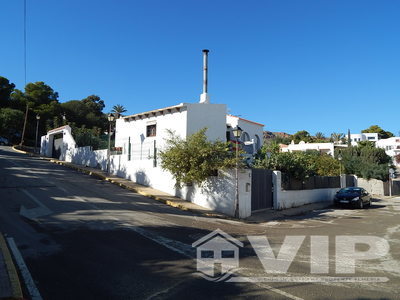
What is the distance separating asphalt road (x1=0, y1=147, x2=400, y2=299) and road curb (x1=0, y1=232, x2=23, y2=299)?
30 cm

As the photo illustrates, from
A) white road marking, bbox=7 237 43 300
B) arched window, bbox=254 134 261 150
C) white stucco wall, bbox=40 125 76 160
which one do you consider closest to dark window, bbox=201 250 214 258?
white road marking, bbox=7 237 43 300

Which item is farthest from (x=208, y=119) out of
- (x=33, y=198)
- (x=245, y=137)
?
(x=33, y=198)

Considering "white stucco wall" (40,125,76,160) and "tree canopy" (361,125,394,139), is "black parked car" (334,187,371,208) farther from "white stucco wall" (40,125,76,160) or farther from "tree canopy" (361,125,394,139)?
"tree canopy" (361,125,394,139)

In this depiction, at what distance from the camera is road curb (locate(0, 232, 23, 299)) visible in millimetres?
4189

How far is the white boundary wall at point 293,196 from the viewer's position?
678 inches

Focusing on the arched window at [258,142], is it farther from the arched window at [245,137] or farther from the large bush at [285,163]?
the large bush at [285,163]

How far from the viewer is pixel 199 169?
1457cm

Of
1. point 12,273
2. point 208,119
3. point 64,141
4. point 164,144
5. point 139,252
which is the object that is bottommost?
point 139,252

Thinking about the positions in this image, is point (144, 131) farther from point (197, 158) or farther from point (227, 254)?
point (227, 254)

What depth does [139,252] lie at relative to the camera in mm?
6691

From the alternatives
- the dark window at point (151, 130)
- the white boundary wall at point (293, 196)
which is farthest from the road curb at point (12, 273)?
the dark window at point (151, 130)

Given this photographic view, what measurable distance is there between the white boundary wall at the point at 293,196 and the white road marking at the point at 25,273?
13369mm

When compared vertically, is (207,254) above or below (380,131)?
below

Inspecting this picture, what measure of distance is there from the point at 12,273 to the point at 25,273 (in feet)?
0.92
